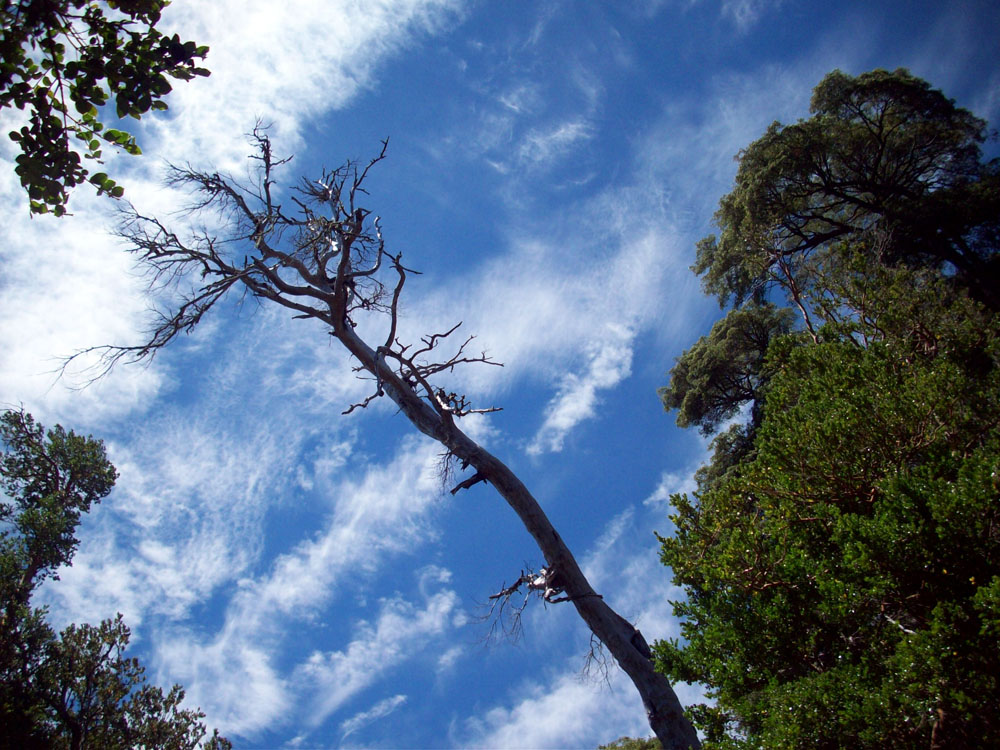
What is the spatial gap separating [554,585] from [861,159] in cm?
1372

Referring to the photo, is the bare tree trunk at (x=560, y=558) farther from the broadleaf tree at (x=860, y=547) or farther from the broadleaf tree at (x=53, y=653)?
the broadleaf tree at (x=53, y=653)

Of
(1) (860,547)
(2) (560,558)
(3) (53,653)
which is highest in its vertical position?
(3) (53,653)

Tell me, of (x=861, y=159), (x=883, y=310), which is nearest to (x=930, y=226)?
(x=861, y=159)

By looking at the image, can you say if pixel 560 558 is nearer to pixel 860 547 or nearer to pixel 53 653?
pixel 860 547

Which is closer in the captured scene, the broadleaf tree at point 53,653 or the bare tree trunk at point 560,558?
the bare tree trunk at point 560,558

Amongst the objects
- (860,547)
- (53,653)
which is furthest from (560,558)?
(53,653)

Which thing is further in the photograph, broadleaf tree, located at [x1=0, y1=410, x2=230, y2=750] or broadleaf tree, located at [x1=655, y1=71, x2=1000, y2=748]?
broadleaf tree, located at [x1=0, y1=410, x2=230, y2=750]

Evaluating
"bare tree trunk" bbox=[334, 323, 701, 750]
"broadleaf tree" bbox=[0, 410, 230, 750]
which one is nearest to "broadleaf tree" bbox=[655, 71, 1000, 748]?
"bare tree trunk" bbox=[334, 323, 701, 750]

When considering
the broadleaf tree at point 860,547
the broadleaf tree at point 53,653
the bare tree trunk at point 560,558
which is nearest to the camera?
the broadleaf tree at point 860,547

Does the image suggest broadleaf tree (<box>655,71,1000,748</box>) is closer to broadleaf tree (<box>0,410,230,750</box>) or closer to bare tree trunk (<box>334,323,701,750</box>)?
bare tree trunk (<box>334,323,701,750</box>)

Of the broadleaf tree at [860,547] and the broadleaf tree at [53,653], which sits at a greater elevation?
the broadleaf tree at [53,653]

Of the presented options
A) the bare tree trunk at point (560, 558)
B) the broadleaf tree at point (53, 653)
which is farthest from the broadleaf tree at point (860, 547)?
the broadleaf tree at point (53, 653)

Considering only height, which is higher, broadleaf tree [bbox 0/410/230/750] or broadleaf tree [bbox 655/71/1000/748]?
broadleaf tree [bbox 0/410/230/750]

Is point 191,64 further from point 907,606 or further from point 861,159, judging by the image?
point 861,159
